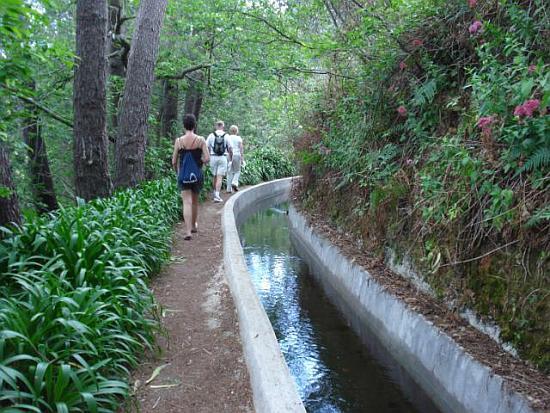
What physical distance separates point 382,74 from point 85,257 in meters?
5.45

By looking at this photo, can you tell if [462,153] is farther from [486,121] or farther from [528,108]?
[528,108]

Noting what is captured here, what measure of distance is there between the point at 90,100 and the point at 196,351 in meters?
4.97

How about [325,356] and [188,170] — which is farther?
[188,170]

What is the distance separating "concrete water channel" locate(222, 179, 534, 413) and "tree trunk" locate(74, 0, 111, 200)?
2450 mm

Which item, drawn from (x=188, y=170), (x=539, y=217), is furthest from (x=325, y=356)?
(x=188, y=170)

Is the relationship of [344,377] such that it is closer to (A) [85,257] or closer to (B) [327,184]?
(A) [85,257]

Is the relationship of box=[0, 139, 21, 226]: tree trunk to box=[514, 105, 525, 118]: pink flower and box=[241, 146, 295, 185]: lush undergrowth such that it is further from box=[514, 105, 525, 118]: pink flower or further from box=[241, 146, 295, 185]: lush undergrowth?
box=[241, 146, 295, 185]: lush undergrowth

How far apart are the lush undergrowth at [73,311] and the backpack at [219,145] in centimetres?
617

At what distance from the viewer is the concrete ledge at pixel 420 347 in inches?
141

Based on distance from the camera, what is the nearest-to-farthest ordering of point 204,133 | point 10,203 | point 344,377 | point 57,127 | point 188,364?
point 188,364 < point 10,203 < point 344,377 < point 57,127 < point 204,133

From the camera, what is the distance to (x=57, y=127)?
1223 cm

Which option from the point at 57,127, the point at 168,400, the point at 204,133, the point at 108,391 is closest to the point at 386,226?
the point at 168,400

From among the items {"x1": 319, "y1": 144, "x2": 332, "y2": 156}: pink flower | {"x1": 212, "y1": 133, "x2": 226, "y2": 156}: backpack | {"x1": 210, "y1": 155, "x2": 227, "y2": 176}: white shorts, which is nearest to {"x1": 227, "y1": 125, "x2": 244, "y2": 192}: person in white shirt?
{"x1": 210, "y1": 155, "x2": 227, "y2": 176}: white shorts

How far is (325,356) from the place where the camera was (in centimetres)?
547
